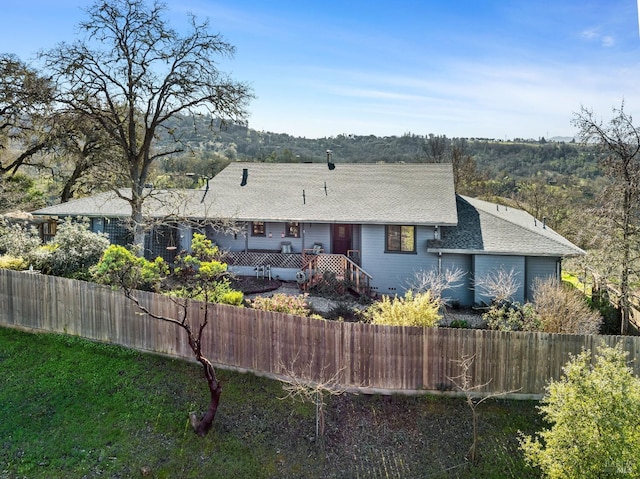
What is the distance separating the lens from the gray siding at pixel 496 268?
54.3 ft

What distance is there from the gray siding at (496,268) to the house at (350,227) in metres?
0.03

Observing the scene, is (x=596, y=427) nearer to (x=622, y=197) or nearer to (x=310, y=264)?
(x=622, y=197)

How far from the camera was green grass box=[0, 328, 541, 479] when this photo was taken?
908 cm

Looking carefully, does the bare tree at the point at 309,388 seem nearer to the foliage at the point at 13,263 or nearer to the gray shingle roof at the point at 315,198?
the gray shingle roof at the point at 315,198

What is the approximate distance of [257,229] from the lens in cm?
2117

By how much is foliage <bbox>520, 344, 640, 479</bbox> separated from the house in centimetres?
981

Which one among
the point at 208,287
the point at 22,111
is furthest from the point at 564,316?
the point at 22,111

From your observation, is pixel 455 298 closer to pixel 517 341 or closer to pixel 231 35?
pixel 517 341

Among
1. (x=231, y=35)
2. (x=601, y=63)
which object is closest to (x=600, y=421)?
(x=601, y=63)

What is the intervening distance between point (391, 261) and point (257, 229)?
249 inches

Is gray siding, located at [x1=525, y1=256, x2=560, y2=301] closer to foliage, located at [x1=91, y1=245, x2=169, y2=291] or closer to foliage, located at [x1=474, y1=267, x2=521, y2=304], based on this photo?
foliage, located at [x1=474, y1=267, x2=521, y2=304]

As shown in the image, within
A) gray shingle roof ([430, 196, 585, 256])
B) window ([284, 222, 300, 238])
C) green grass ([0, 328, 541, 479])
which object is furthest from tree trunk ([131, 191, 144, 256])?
gray shingle roof ([430, 196, 585, 256])

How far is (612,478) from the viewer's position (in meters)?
6.31

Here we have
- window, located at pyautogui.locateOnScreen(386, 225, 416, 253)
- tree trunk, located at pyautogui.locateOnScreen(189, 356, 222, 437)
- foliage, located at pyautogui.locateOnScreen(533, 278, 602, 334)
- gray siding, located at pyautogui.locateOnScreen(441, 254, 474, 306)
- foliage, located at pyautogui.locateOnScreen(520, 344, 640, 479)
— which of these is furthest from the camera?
window, located at pyautogui.locateOnScreen(386, 225, 416, 253)
